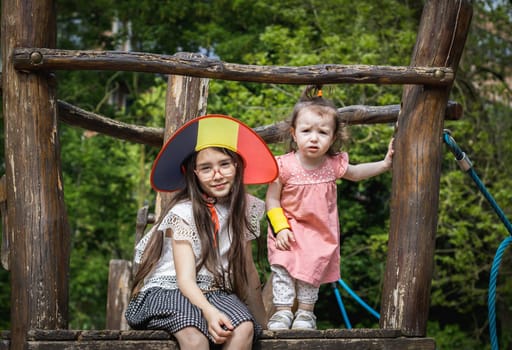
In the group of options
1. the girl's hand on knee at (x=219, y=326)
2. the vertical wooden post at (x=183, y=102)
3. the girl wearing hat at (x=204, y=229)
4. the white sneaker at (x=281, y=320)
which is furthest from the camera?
the vertical wooden post at (x=183, y=102)

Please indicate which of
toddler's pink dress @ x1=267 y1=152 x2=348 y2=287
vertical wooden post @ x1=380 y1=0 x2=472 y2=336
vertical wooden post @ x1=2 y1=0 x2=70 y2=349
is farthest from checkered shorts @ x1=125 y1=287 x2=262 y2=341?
vertical wooden post @ x1=380 y1=0 x2=472 y2=336

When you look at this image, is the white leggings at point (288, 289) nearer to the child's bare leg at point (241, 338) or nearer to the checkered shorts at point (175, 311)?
the checkered shorts at point (175, 311)

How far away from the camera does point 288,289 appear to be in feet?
12.9

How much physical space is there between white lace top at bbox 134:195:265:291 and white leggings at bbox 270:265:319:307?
0.42 meters

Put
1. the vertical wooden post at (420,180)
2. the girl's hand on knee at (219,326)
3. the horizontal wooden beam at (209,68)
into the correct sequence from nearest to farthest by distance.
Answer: the girl's hand on knee at (219,326), the horizontal wooden beam at (209,68), the vertical wooden post at (420,180)

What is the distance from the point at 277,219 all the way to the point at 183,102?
1.35 meters

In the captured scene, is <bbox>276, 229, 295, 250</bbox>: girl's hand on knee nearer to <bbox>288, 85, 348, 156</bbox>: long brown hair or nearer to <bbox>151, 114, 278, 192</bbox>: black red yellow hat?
<bbox>151, 114, 278, 192</bbox>: black red yellow hat

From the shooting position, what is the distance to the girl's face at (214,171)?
11.5ft

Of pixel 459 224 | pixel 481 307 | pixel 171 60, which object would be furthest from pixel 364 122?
pixel 481 307

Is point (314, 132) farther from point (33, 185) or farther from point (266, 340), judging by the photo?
point (33, 185)

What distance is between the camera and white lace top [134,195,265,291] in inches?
134

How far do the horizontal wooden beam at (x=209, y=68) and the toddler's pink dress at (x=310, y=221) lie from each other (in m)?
0.64

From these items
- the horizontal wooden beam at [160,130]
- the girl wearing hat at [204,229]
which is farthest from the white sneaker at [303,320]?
the horizontal wooden beam at [160,130]

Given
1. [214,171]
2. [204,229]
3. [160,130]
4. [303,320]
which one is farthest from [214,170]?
[160,130]
